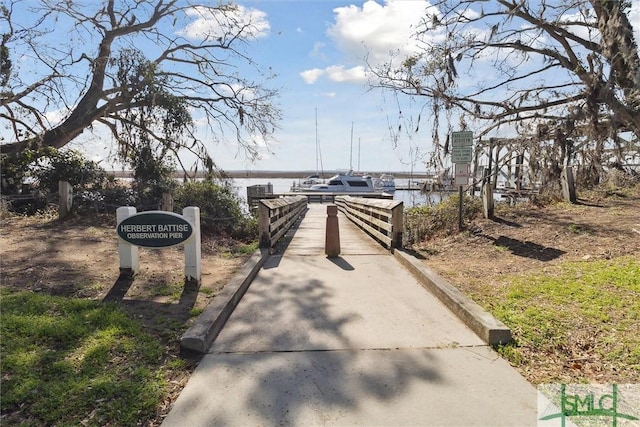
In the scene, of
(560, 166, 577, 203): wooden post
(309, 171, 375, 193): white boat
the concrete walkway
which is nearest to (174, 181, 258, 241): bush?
the concrete walkway

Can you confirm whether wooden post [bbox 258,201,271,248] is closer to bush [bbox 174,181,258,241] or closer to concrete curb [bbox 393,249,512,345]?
concrete curb [bbox 393,249,512,345]

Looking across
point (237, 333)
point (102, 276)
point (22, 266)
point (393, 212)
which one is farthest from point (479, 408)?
point (22, 266)

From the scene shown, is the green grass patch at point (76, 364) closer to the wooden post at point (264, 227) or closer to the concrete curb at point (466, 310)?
the concrete curb at point (466, 310)

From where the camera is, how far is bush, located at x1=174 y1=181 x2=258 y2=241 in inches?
472

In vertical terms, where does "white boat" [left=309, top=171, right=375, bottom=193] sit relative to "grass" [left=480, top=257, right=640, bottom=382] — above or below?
above

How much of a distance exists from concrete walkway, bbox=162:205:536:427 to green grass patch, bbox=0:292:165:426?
380 mm

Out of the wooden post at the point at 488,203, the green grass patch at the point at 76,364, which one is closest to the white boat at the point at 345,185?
the wooden post at the point at 488,203

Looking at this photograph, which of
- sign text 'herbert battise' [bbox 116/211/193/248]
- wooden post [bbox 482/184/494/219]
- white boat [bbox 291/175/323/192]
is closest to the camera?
sign text 'herbert battise' [bbox 116/211/193/248]

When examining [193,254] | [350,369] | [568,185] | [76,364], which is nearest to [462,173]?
[568,185]

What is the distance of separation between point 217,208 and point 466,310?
31.4ft

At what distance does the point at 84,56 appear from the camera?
1307cm

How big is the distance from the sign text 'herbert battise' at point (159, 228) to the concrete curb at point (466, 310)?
3194 mm

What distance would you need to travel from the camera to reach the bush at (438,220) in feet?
34.9

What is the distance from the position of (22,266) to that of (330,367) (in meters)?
4.96
